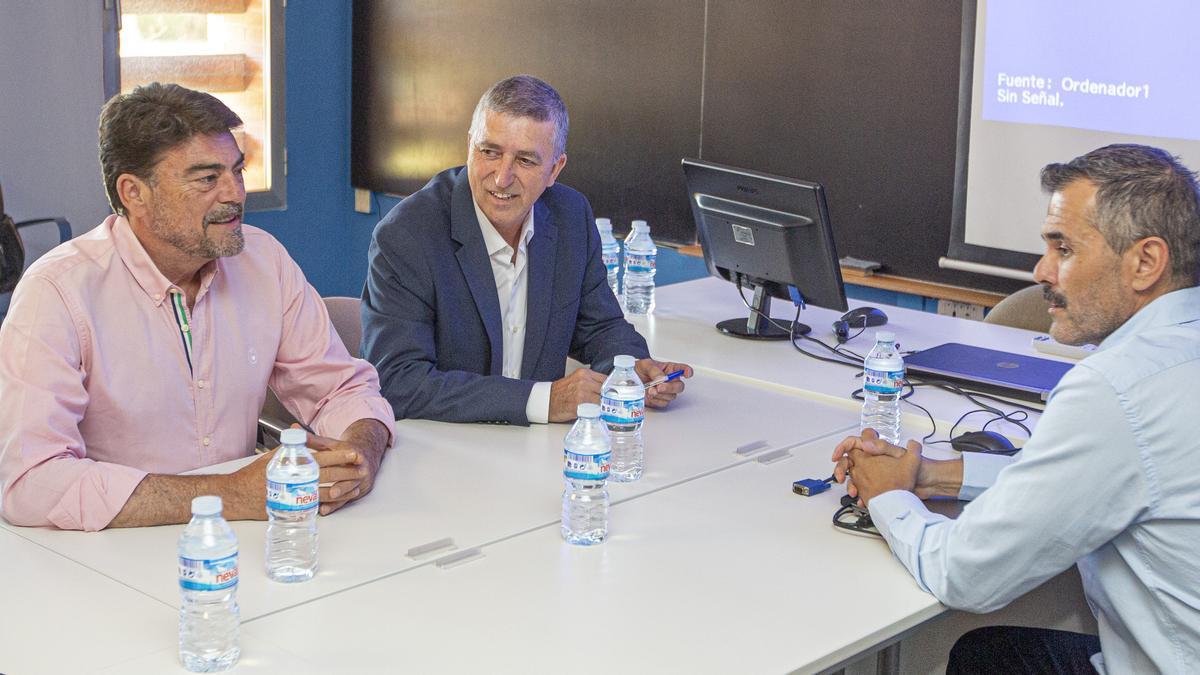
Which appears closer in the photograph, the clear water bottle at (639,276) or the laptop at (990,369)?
the laptop at (990,369)

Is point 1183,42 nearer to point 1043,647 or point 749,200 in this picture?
point 749,200

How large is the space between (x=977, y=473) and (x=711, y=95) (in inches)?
114

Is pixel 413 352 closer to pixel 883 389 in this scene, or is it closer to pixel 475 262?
pixel 475 262

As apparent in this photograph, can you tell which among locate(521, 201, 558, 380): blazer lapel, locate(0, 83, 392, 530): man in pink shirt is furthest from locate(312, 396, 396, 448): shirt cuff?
locate(521, 201, 558, 380): blazer lapel

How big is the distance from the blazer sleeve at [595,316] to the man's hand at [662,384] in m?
0.31

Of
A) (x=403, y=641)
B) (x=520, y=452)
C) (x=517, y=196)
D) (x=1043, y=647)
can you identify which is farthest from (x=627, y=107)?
(x=403, y=641)

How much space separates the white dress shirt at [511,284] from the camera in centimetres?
306

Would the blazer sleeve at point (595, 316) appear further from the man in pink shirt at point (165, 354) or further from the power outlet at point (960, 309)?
the power outlet at point (960, 309)

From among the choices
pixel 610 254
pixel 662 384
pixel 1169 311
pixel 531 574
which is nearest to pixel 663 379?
Answer: pixel 662 384

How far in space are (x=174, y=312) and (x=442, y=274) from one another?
0.69 meters

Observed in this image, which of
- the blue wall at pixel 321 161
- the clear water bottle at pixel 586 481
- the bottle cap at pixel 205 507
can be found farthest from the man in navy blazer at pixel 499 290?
the blue wall at pixel 321 161

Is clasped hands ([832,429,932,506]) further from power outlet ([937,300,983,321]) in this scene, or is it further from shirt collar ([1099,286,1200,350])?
power outlet ([937,300,983,321])

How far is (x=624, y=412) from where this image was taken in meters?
2.41

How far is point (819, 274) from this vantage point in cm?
338
